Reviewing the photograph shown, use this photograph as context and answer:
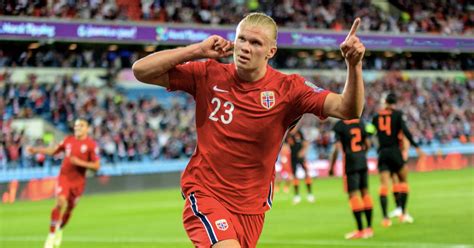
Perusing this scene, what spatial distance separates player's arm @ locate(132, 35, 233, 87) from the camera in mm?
5562

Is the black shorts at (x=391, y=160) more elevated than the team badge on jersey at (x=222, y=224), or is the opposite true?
the team badge on jersey at (x=222, y=224)

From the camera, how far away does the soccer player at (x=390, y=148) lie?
621 inches

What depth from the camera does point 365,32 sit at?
153 ft

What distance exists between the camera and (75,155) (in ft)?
50.3

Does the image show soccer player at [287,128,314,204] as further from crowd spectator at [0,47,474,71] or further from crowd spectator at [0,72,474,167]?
crowd spectator at [0,47,474,71]

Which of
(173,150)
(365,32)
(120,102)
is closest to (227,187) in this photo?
(173,150)

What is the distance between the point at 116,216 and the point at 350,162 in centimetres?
781

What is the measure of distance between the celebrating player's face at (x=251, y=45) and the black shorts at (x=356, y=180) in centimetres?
878

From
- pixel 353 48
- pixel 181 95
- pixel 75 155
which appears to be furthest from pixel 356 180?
pixel 181 95

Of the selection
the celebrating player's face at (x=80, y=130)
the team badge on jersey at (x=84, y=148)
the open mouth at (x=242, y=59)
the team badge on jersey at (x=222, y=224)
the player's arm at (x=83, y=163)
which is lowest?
the player's arm at (x=83, y=163)

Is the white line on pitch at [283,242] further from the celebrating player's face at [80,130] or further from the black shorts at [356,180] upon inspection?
the celebrating player's face at [80,130]

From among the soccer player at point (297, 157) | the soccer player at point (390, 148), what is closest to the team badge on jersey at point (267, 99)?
the soccer player at point (390, 148)

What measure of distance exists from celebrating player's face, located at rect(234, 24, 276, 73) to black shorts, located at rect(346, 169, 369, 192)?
8785 mm

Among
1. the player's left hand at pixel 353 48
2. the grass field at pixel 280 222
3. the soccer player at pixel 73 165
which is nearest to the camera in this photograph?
the player's left hand at pixel 353 48
